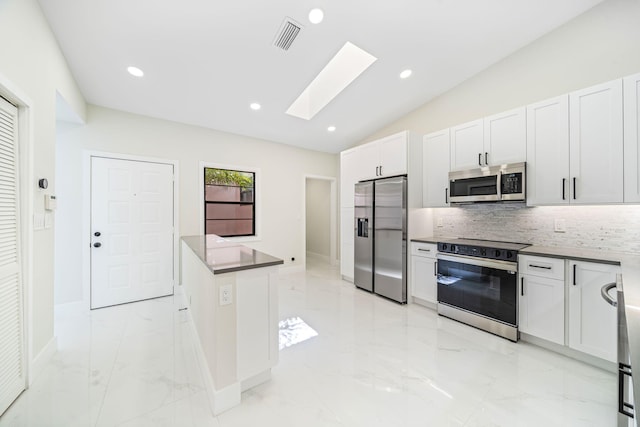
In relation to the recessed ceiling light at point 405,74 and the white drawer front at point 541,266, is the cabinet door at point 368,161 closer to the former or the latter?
the recessed ceiling light at point 405,74

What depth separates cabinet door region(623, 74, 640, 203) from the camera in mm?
1977

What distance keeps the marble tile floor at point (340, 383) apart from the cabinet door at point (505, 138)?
6.43ft

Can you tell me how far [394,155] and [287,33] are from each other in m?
2.04

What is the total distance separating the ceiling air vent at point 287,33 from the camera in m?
2.31

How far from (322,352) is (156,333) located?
1.85 metres

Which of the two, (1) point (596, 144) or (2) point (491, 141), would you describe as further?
(2) point (491, 141)

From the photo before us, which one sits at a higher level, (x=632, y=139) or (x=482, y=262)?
(x=632, y=139)

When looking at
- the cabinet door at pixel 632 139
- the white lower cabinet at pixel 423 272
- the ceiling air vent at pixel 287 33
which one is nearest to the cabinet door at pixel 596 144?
the cabinet door at pixel 632 139

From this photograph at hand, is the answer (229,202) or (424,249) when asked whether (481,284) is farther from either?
(229,202)

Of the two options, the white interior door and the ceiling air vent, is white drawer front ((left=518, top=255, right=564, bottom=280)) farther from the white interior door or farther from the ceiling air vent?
the white interior door

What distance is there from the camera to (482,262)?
104 inches

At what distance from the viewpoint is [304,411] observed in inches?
63.1

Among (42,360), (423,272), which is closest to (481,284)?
(423,272)

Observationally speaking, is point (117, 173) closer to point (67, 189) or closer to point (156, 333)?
point (67, 189)
